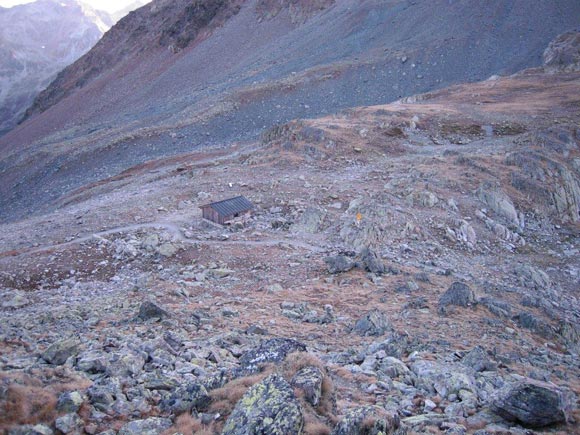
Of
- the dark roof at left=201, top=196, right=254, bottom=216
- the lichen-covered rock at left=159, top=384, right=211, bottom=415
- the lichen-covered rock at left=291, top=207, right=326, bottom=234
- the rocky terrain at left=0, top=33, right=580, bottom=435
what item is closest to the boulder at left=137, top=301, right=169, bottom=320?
the rocky terrain at left=0, top=33, right=580, bottom=435

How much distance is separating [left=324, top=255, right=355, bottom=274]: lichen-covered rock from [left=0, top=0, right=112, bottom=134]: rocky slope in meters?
114

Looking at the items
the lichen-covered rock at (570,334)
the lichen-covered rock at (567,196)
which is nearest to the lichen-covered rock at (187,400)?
the lichen-covered rock at (570,334)

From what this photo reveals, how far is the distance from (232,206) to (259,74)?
137ft

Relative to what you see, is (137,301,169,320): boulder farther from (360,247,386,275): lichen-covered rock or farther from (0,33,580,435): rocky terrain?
(360,247,386,275): lichen-covered rock

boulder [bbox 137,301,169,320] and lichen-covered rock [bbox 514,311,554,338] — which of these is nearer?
boulder [bbox 137,301,169,320]

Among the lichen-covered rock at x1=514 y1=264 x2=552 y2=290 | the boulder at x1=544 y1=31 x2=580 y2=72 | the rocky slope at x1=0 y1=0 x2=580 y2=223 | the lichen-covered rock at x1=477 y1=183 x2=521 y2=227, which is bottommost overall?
the lichen-covered rock at x1=514 y1=264 x2=552 y2=290

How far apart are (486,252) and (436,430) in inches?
593

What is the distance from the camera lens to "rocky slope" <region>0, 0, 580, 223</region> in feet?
160

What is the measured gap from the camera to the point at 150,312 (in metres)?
13.6

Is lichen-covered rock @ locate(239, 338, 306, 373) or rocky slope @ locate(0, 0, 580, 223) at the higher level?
rocky slope @ locate(0, 0, 580, 223)

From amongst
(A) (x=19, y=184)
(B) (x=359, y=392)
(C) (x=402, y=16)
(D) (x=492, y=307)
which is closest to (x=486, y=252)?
(D) (x=492, y=307)

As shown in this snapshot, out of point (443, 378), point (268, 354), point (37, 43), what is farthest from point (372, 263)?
point (37, 43)

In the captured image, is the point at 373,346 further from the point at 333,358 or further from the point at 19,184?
the point at 19,184

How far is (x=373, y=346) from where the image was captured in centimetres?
A: 1215
